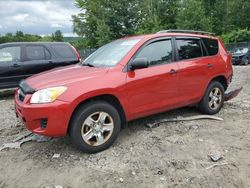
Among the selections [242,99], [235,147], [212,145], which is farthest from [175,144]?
[242,99]

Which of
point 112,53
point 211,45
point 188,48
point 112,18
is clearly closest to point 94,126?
point 112,53

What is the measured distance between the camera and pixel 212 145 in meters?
4.25

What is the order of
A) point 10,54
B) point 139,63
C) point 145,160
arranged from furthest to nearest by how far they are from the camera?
point 10,54, point 139,63, point 145,160

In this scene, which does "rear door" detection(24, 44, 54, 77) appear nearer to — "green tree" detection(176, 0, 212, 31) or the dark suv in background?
the dark suv in background

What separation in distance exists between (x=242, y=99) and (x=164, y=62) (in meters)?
3.14

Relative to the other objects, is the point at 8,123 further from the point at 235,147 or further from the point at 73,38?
the point at 73,38

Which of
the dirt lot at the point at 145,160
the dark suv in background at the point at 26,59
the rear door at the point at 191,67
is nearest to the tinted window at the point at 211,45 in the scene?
the rear door at the point at 191,67

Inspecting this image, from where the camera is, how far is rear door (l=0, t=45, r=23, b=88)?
27.0 feet

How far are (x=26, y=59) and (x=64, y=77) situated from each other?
500cm

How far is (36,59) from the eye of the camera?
8680 millimetres

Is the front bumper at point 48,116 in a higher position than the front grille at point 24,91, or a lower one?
lower

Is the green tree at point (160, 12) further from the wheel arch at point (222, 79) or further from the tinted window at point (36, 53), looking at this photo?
the wheel arch at point (222, 79)

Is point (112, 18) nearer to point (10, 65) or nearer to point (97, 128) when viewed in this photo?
point (10, 65)

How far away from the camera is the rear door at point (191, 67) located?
5039 mm
